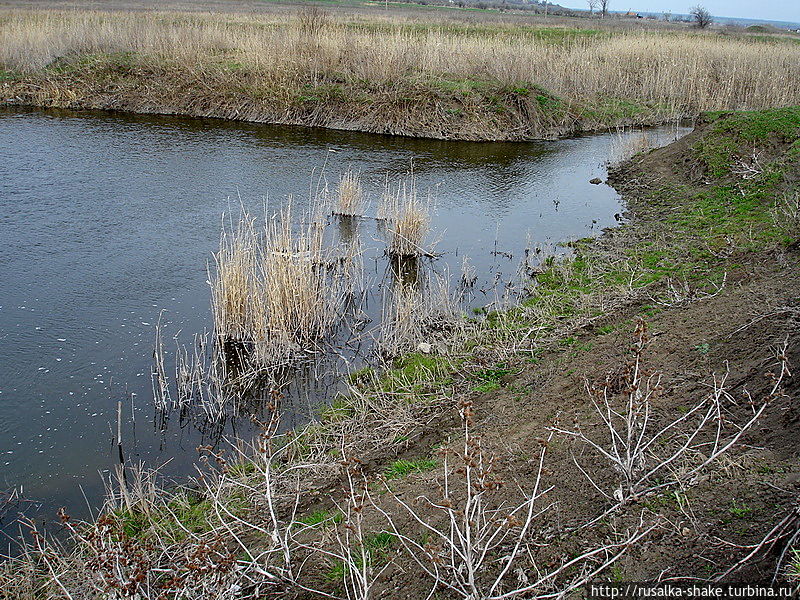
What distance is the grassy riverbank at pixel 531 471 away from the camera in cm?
316

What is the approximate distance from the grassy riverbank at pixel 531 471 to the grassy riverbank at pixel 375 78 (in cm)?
1094

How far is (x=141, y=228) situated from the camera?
1024 cm

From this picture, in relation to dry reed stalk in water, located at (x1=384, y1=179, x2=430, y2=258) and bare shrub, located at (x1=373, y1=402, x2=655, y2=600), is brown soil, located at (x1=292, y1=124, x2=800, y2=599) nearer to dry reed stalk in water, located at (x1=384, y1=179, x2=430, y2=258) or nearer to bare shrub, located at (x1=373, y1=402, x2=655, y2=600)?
bare shrub, located at (x1=373, y1=402, x2=655, y2=600)

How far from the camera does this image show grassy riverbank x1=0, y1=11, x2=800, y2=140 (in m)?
18.0

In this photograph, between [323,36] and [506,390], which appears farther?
[323,36]

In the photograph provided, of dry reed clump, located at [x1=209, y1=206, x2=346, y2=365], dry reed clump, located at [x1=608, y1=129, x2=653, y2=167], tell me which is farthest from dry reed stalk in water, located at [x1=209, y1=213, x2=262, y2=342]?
dry reed clump, located at [x1=608, y1=129, x2=653, y2=167]

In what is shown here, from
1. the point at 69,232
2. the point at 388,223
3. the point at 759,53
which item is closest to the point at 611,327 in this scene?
the point at 388,223

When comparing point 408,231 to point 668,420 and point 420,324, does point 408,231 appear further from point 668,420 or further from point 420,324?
point 668,420

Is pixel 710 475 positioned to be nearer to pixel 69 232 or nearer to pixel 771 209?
pixel 771 209

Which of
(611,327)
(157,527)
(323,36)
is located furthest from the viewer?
(323,36)

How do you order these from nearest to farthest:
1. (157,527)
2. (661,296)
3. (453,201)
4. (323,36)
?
(157,527)
(661,296)
(453,201)
(323,36)

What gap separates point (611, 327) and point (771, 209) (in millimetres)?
4343

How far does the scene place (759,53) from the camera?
2289cm

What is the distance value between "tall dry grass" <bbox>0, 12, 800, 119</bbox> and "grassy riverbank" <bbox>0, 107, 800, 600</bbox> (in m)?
12.5
